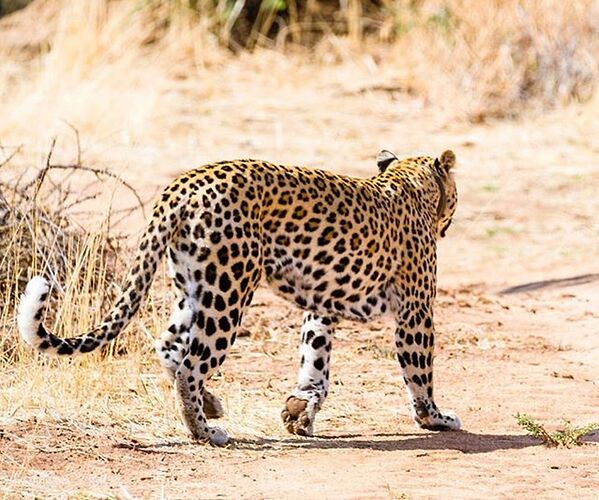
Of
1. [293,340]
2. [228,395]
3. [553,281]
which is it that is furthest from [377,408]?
[553,281]

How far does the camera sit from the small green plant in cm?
628

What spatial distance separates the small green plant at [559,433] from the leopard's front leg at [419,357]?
1.25ft

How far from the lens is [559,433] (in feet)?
20.9

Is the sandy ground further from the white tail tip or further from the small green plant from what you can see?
the white tail tip

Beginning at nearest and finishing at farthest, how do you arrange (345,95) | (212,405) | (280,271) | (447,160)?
1. (280,271)
2. (212,405)
3. (447,160)
4. (345,95)

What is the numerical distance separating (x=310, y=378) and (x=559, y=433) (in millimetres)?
1154

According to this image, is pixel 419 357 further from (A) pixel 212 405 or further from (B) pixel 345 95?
(B) pixel 345 95

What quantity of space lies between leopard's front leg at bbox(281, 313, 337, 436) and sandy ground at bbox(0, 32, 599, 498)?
0.33 feet

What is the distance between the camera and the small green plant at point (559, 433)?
628 cm

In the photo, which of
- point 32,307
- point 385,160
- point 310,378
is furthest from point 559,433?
point 32,307

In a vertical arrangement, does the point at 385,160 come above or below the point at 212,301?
above

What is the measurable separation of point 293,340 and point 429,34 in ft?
26.2

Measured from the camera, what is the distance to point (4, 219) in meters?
7.81

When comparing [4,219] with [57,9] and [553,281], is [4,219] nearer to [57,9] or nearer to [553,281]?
[553,281]
